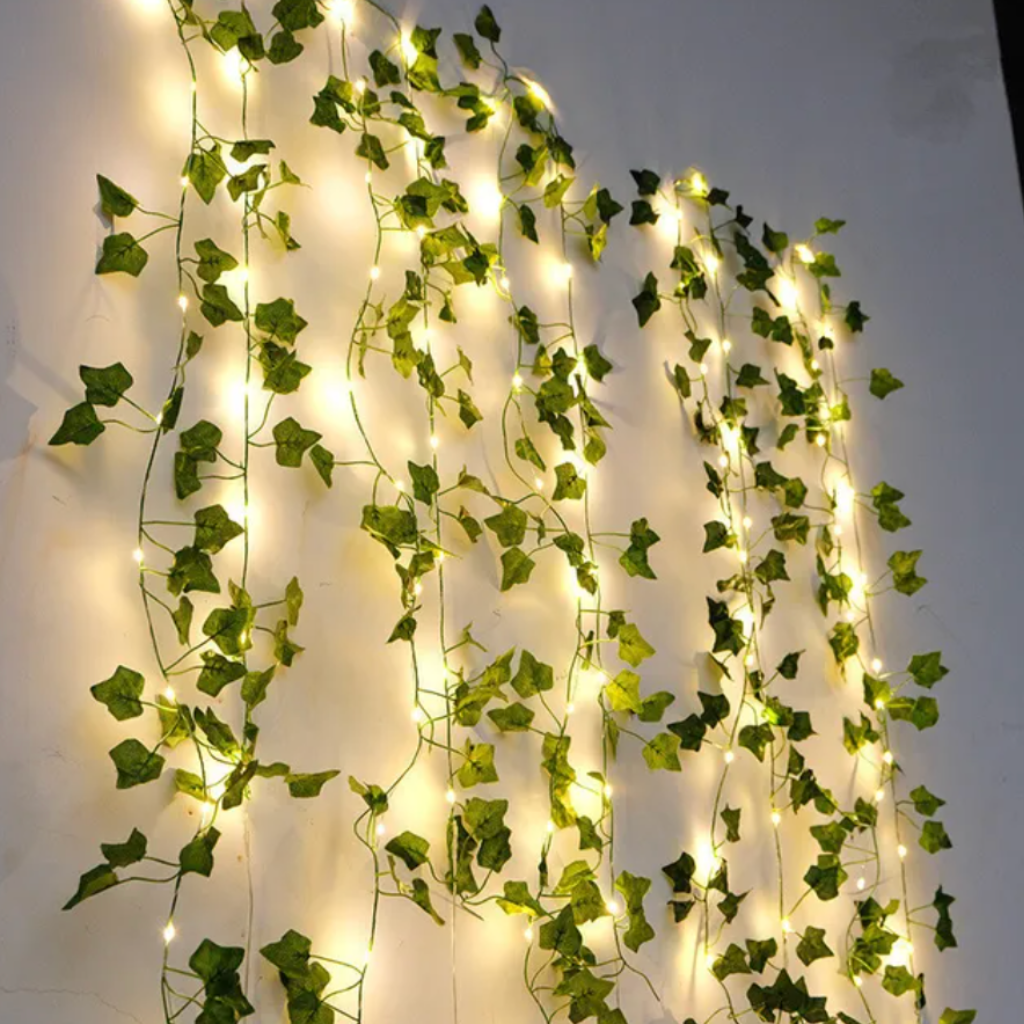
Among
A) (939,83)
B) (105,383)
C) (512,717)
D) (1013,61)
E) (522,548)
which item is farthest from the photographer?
(1013,61)

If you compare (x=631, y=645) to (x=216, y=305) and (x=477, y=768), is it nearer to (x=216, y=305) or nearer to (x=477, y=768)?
(x=477, y=768)

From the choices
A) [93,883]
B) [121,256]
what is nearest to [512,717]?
[93,883]

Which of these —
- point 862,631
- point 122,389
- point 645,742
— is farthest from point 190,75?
point 862,631

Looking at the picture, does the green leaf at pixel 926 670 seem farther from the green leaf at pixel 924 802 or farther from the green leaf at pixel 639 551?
the green leaf at pixel 639 551

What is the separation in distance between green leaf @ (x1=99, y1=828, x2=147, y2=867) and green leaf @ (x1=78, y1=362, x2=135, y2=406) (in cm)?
35

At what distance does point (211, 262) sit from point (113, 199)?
10 centimetres

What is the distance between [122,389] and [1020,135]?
207cm

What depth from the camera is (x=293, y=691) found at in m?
1.24

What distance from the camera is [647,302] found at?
1714 mm

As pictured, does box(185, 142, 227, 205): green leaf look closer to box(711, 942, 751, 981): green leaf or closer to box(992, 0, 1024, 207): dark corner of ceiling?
box(711, 942, 751, 981): green leaf

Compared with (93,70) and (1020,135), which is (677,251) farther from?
(1020,135)

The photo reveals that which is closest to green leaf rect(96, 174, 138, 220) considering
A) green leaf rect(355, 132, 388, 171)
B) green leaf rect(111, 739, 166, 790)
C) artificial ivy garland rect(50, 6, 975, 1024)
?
artificial ivy garland rect(50, 6, 975, 1024)

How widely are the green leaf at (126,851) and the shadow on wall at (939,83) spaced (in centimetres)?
184

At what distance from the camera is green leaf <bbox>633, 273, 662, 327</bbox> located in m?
1.71
